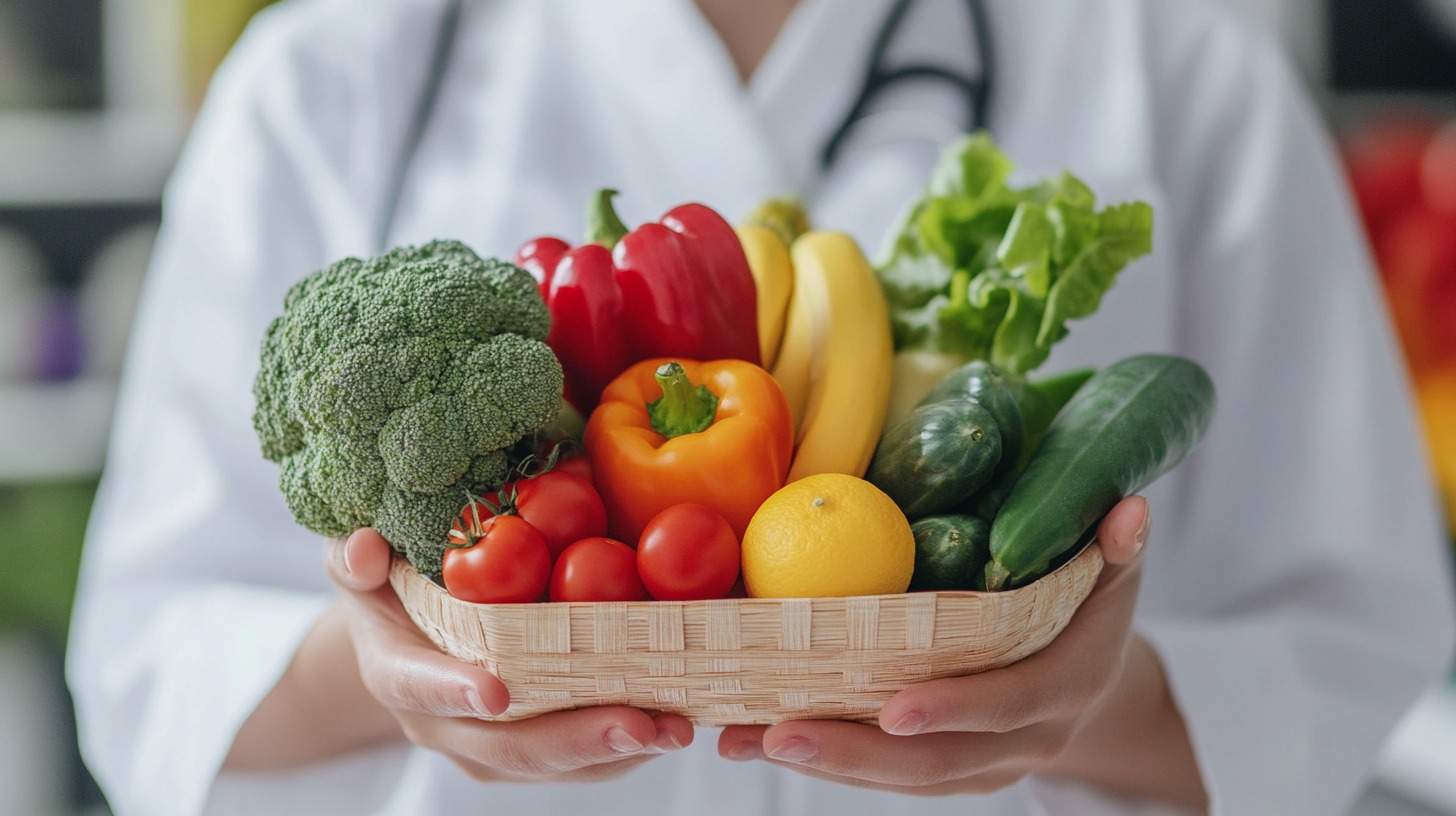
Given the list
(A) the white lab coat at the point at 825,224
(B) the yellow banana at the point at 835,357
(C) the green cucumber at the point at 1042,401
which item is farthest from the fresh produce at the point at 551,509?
(A) the white lab coat at the point at 825,224

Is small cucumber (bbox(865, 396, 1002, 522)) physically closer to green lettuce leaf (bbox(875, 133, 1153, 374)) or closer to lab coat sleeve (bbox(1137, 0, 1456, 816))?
green lettuce leaf (bbox(875, 133, 1153, 374))

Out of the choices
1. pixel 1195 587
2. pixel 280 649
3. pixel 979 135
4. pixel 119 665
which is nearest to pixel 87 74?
pixel 119 665

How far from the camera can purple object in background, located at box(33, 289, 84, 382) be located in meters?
1.62

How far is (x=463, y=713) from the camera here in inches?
21.1

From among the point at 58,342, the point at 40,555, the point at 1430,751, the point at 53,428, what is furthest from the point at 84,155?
the point at 1430,751

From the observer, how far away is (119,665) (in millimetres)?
910

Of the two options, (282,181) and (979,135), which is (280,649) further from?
(979,135)

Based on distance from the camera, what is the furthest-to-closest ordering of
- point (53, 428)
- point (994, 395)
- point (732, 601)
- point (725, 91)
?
point (53, 428), point (725, 91), point (994, 395), point (732, 601)

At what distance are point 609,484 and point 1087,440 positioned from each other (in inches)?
9.4

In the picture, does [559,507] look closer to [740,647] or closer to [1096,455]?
[740,647]

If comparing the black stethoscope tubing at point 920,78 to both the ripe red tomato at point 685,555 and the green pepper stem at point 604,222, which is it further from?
the ripe red tomato at point 685,555

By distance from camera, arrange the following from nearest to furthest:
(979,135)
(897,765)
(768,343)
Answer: (897,765), (768,343), (979,135)

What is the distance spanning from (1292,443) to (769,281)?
51 cm

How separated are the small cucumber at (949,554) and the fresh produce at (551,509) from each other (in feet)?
0.49
